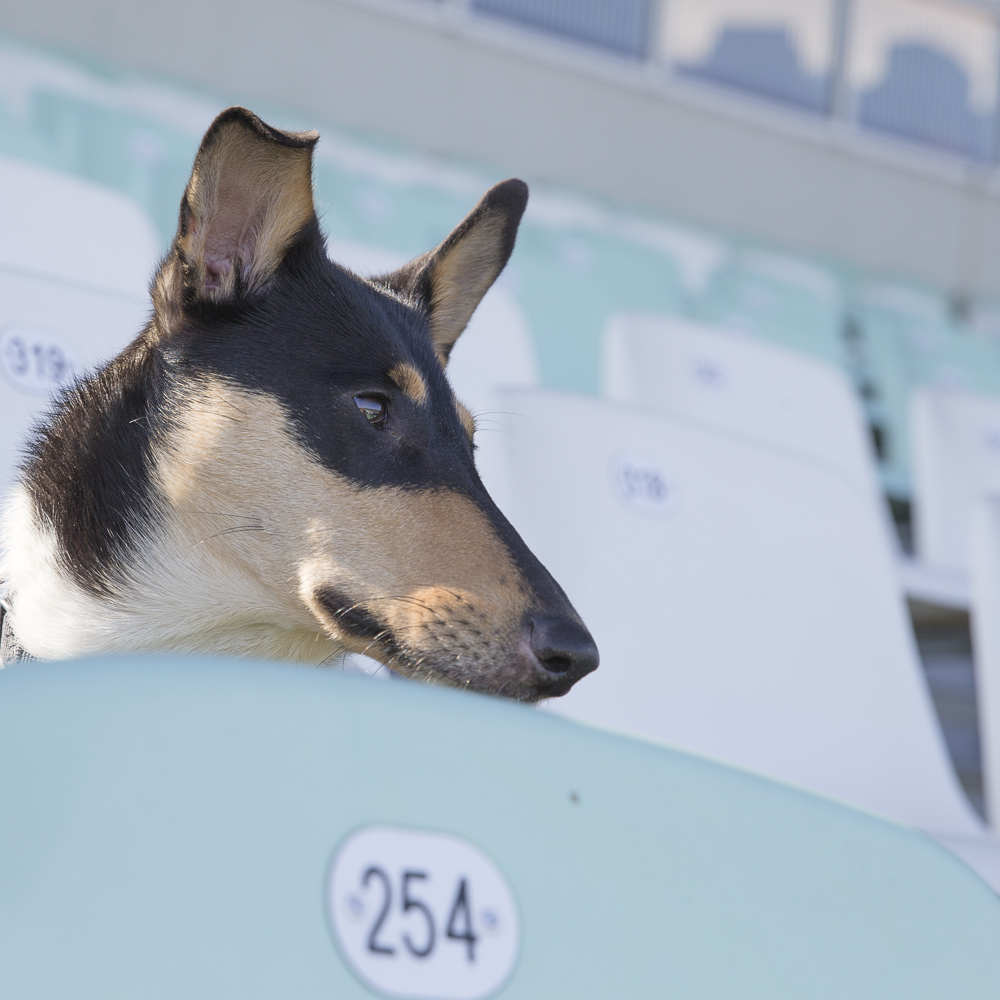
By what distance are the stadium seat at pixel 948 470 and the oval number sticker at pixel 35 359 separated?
239 cm

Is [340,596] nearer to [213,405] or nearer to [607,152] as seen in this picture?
[213,405]

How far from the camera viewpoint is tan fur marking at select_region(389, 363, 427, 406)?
50.8 inches

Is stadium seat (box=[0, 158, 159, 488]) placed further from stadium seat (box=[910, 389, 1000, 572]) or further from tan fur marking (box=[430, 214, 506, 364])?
stadium seat (box=[910, 389, 1000, 572])

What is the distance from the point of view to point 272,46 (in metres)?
4.72

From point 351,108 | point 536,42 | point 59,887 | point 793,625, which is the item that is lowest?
point 59,887

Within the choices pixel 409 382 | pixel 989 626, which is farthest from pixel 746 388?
pixel 409 382

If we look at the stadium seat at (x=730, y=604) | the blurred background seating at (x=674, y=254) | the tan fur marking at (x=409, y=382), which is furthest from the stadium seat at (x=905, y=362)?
the tan fur marking at (x=409, y=382)

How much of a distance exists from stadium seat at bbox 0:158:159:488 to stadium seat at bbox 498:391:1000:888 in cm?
61

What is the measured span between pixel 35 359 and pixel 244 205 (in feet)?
1.47

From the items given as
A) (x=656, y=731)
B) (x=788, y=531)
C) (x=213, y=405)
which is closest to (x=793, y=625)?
(x=788, y=531)

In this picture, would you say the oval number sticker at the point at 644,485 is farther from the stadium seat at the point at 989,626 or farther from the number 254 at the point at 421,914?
the number 254 at the point at 421,914

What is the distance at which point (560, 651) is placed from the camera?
1056mm

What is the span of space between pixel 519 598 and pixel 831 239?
5.25 m

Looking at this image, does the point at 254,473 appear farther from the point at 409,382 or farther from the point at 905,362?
the point at 905,362
